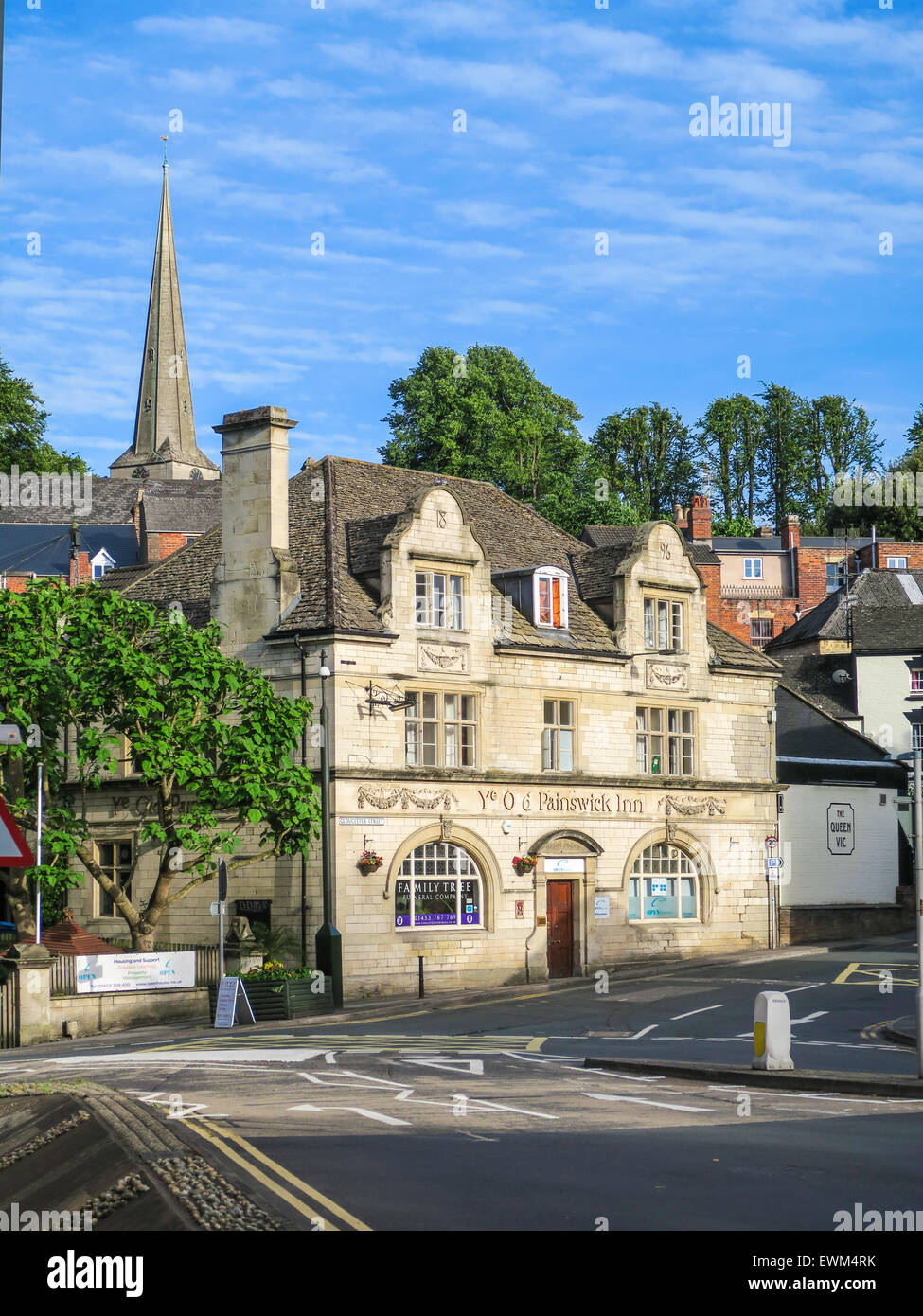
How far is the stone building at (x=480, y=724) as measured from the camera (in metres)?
37.7

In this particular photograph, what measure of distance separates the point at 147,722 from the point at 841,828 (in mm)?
26662

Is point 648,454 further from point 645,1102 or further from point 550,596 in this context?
point 645,1102

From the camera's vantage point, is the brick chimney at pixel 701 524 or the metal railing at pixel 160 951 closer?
the metal railing at pixel 160 951

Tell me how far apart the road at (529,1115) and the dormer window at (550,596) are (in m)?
12.0

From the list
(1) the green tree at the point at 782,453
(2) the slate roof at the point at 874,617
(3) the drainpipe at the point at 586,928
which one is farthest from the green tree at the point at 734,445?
(3) the drainpipe at the point at 586,928

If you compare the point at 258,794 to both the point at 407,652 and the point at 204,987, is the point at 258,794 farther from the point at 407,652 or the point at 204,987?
the point at 407,652

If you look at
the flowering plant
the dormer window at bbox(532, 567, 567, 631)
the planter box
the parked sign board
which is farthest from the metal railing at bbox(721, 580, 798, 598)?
the parked sign board

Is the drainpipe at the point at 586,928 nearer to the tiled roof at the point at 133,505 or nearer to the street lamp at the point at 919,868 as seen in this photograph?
the street lamp at the point at 919,868

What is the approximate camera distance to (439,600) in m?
40.0

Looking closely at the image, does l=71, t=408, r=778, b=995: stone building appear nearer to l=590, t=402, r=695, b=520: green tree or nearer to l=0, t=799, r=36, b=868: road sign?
l=0, t=799, r=36, b=868: road sign
